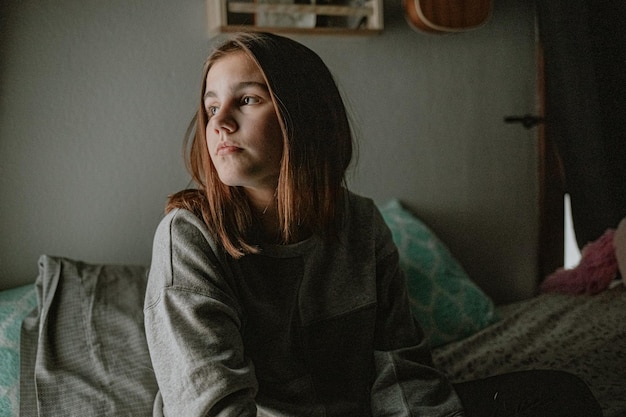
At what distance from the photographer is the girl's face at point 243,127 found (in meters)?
1.04

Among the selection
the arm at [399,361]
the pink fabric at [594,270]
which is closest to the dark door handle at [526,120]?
the pink fabric at [594,270]

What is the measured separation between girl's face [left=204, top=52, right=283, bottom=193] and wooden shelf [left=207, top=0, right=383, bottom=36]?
505mm

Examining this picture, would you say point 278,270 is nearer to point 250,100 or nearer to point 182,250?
point 182,250

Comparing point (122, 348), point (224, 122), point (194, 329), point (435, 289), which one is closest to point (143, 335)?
point (122, 348)

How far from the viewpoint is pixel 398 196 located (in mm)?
1886

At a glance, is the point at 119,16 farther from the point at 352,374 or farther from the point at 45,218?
the point at 352,374

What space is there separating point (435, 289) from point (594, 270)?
0.47 meters

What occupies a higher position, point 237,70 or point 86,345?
point 237,70

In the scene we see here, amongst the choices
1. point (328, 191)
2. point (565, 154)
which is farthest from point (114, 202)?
point (565, 154)

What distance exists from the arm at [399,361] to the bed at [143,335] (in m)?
0.28

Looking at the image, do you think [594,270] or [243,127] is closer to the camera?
[243,127]

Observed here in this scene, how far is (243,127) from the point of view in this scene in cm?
105

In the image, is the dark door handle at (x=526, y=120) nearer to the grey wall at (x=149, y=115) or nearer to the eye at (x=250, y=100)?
the grey wall at (x=149, y=115)

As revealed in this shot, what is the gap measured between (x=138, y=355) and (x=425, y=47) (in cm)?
116
